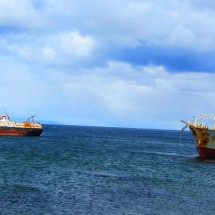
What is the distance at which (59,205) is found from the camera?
28.7 metres

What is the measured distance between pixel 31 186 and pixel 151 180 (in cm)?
1384

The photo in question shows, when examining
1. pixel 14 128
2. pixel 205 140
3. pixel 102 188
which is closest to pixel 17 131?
pixel 14 128

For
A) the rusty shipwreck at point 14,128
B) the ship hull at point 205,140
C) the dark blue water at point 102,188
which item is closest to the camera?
the dark blue water at point 102,188

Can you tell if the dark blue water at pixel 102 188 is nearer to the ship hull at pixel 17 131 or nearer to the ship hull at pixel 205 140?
the ship hull at pixel 205 140

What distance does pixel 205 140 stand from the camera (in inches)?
2411

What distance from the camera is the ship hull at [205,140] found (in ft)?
199

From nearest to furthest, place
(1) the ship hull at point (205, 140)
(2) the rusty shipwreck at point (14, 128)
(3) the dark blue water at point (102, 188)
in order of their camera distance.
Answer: (3) the dark blue water at point (102, 188) < (1) the ship hull at point (205, 140) < (2) the rusty shipwreck at point (14, 128)

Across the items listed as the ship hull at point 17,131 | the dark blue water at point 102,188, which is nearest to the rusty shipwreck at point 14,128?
the ship hull at point 17,131

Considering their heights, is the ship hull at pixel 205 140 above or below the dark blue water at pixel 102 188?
above

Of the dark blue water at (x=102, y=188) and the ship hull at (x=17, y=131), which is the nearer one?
the dark blue water at (x=102, y=188)

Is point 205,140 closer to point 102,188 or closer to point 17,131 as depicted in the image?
point 102,188

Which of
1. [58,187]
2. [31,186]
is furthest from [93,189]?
[31,186]

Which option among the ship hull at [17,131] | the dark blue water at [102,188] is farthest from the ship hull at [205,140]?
the ship hull at [17,131]

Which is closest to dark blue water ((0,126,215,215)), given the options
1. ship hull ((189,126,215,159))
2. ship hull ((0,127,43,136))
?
ship hull ((189,126,215,159))
